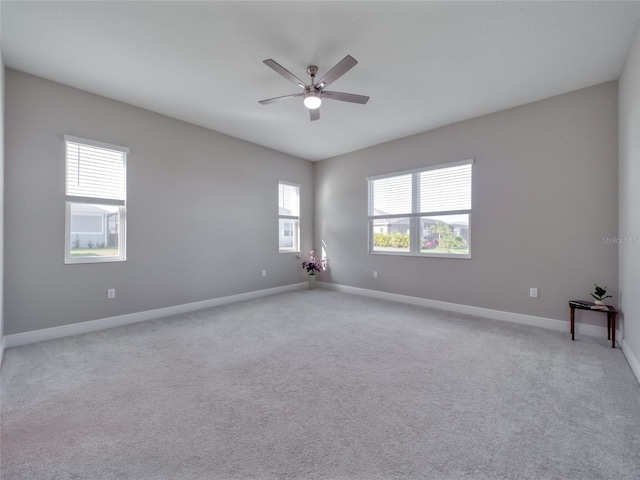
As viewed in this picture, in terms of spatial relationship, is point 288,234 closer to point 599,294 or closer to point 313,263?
point 313,263

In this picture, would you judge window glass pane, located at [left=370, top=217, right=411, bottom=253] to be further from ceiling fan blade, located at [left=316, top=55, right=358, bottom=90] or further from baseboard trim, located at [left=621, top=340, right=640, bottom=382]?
ceiling fan blade, located at [left=316, top=55, right=358, bottom=90]

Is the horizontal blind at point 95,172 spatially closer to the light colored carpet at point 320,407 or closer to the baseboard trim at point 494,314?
the light colored carpet at point 320,407

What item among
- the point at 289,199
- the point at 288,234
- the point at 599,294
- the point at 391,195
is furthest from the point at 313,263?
the point at 599,294

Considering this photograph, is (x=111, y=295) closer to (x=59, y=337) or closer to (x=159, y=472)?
(x=59, y=337)

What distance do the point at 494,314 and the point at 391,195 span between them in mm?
2452

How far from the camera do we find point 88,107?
3.38 meters

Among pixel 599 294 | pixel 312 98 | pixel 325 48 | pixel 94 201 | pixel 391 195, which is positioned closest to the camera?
pixel 325 48

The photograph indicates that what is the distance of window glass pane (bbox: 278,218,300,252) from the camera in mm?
5781

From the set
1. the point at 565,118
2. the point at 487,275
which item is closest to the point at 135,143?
the point at 487,275

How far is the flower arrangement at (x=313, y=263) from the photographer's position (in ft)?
19.5

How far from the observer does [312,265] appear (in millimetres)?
5930

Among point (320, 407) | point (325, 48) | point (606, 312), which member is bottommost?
point (320, 407)

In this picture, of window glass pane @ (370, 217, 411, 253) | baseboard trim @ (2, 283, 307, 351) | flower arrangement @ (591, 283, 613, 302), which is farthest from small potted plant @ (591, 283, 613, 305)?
baseboard trim @ (2, 283, 307, 351)

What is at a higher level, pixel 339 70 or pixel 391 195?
pixel 339 70
